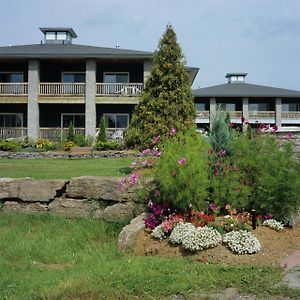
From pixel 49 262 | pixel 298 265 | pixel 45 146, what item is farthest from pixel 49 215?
pixel 45 146

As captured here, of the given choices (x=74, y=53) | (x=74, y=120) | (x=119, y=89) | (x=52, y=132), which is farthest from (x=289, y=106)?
(x=52, y=132)

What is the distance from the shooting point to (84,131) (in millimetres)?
29281

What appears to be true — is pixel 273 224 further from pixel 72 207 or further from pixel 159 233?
pixel 72 207

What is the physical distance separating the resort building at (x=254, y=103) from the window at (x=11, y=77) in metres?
20.8

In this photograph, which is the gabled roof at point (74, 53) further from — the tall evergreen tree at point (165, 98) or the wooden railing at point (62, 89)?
the tall evergreen tree at point (165, 98)

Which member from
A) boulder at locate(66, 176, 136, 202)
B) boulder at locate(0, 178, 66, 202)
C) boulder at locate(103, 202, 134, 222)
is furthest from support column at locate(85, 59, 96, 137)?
boulder at locate(103, 202, 134, 222)

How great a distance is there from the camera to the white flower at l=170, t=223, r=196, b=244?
6453 millimetres

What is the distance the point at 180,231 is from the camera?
21.5 ft

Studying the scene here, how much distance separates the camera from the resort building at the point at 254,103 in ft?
158

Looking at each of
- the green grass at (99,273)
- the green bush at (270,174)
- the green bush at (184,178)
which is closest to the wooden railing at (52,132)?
the green grass at (99,273)

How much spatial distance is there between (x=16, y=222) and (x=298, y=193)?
17.0ft

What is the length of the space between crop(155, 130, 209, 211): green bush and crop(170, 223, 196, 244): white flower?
1.38ft

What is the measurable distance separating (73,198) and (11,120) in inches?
947

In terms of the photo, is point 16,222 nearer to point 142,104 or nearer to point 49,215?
point 49,215
